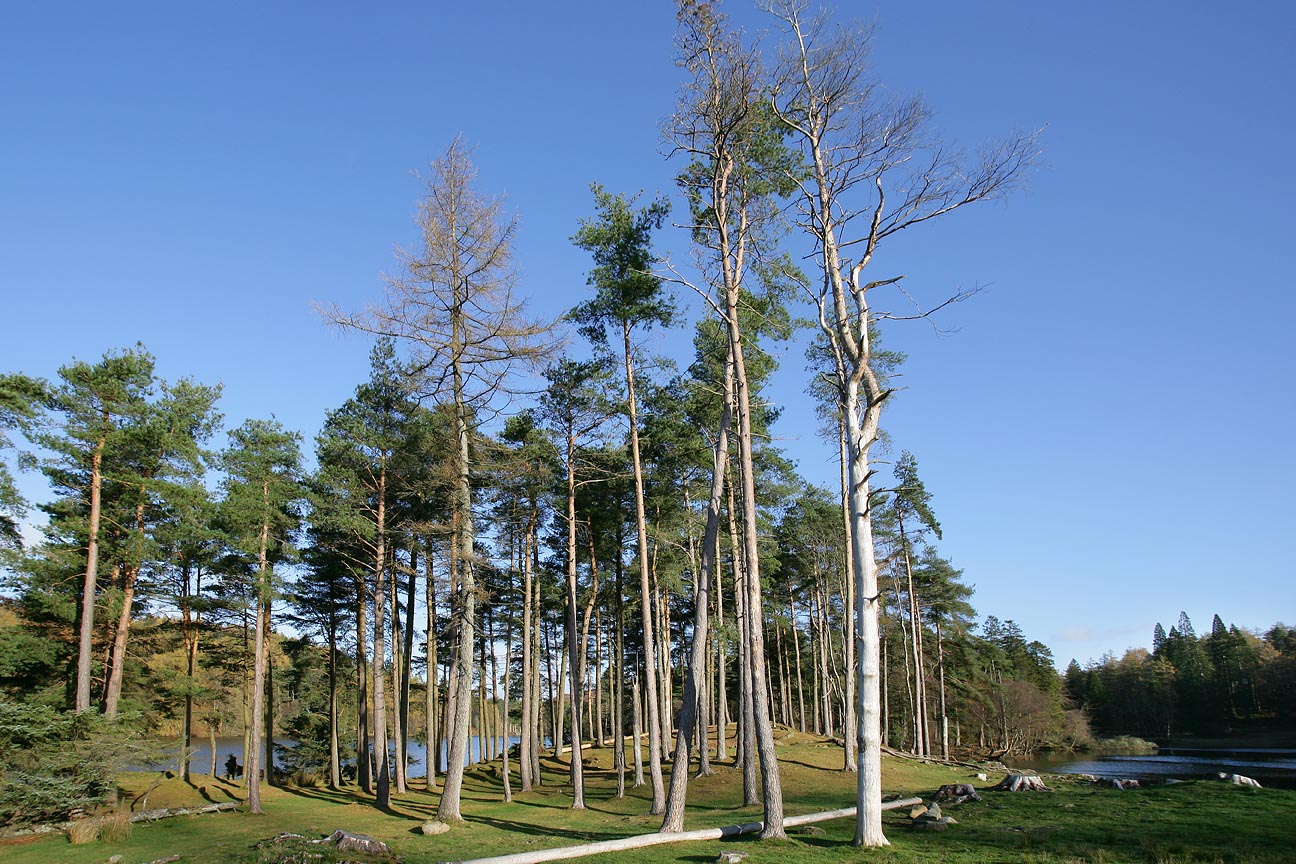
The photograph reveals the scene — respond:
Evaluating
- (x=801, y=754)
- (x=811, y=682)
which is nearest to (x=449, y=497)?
(x=801, y=754)

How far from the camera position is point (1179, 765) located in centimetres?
3775

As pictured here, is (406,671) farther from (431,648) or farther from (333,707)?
(333,707)

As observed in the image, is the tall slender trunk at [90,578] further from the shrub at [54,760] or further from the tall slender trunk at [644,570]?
the tall slender trunk at [644,570]

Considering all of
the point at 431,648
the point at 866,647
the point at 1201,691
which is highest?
the point at 866,647

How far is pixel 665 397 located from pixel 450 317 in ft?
21.2

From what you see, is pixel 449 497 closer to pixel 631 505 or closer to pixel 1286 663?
pixel 631 505

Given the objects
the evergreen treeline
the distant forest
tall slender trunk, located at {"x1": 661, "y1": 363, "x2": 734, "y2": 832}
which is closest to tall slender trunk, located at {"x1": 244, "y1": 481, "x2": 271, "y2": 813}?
the distant forest

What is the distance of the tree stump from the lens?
1759 cm

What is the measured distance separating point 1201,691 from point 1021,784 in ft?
245

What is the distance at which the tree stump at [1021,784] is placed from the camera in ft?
57.7

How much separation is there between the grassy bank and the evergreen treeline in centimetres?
6225

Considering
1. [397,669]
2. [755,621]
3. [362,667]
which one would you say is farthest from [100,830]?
[755,621]

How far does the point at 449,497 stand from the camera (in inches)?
736

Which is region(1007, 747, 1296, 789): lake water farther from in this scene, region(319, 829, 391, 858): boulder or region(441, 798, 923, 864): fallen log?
region(319, 829, 391, 858): boulder
